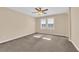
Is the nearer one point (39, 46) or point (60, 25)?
point (39, 46)

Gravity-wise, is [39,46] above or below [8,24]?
below

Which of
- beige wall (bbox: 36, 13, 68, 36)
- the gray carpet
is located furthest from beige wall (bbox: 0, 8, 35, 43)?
beige wall (bbox: 36, 13, 68, 36)

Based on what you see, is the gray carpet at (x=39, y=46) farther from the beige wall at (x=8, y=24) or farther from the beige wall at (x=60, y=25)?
the beige wall at (x=60, y=25)

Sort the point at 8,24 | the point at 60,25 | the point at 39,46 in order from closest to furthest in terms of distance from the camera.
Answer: the point at 39,46, the point at 8,24, the point at 60,25

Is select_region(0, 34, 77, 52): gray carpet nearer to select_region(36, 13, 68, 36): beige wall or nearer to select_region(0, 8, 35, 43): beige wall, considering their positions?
select_region(0, 8, 35, 43): beige wall

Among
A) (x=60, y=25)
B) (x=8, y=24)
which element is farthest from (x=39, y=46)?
(x=60, y=25)

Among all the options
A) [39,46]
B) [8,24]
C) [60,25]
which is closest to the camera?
[39,46]

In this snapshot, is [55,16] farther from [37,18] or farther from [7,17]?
[7,17]

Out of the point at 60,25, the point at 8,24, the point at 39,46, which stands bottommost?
the point at 39,46

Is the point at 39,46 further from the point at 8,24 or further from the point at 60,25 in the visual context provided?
the point at 60,25
